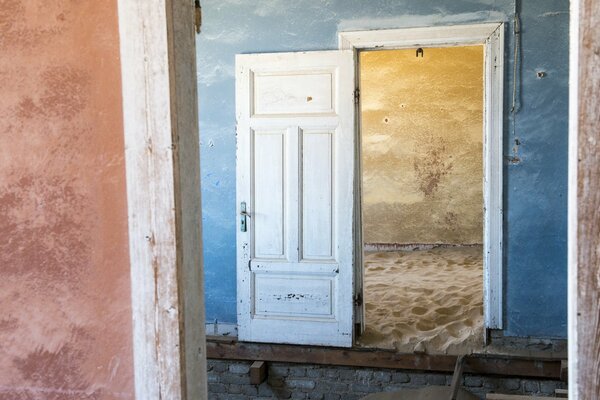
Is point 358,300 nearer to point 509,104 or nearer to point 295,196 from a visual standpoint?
point 295,196

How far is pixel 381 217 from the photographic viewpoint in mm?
8375

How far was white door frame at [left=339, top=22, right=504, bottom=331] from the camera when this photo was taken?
13.5 ft

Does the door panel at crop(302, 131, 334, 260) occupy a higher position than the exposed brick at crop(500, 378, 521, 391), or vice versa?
the door panel at crop(302, 131, 334, 260)

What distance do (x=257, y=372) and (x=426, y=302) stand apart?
1938mm

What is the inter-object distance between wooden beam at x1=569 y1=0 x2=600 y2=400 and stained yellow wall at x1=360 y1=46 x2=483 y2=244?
6.86m

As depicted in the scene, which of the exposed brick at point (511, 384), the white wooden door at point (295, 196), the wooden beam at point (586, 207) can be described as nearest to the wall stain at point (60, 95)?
the wooden beam at point (586, 207)

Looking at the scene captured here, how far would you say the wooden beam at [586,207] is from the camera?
4.17ft

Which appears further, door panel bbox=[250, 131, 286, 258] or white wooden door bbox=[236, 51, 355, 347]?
door panel bbox=[250, 131, 286, 258]

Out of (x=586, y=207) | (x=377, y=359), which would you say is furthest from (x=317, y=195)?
(x=586, y=207)

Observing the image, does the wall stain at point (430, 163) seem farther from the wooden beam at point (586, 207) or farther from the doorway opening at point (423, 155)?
the wooden beam at point (586, 207)

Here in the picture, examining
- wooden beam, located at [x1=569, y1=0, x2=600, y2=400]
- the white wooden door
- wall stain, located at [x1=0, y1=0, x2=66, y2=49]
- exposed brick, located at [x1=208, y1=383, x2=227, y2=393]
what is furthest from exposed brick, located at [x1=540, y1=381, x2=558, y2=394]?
wall stain, located at [x1=0, y1=0, x2=66, y2=49]

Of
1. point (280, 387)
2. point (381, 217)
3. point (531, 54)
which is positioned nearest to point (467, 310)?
point (280, 387)

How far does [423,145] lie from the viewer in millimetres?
8117

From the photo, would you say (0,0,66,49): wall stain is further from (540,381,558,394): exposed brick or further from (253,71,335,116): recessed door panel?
(540,381,558,394): exposed brick
